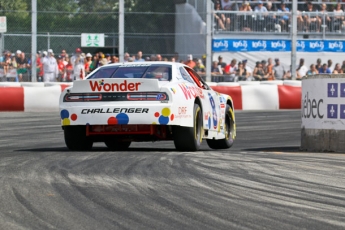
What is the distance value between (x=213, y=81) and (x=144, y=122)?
14.3 m

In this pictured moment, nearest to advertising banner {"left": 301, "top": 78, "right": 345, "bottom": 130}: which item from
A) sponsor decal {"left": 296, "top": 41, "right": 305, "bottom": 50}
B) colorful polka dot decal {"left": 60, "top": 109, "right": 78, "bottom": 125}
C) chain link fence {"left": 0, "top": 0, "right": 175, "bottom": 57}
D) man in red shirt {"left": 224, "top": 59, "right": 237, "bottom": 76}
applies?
colorful polka dot decal {"left": 60, "top": 109, "right": 78, "bottom": 125}

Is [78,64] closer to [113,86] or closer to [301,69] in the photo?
[301,69]

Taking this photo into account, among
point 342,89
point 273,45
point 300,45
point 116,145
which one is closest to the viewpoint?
point 342,89

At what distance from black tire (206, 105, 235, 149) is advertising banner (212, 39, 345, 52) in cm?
1170

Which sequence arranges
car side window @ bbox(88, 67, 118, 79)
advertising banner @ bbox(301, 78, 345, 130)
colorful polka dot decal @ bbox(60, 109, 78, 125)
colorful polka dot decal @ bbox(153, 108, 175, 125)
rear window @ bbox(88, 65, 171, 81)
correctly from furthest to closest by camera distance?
1. car side window @ bbox(88, 67, 118, 79)
2. rear window @ bbox(88, 65, 171, 81)
3. advertising banner @ bbox(301, 78, 345, 130)
4. colorful polka dot decal @ bbox(60, 109, 78, 125)
5. colorful polka dot decal @ bbox(153, 108, 175, 125)

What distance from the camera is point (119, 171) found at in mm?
8359

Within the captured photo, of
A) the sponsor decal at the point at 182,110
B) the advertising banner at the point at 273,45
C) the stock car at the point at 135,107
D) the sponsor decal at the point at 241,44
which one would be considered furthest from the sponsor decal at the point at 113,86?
the sponsor decal at the point at 241,44

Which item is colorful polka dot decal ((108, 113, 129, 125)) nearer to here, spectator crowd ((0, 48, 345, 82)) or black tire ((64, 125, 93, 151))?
black tire ((64, 125, 93, 151))

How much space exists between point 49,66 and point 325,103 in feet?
42.6

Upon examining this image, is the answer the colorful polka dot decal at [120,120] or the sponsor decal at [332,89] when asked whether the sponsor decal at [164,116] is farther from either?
the sponsor decal at [332,89]

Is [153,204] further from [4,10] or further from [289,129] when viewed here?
[4,10]

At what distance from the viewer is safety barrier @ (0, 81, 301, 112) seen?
22.1m

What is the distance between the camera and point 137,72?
38.1ft

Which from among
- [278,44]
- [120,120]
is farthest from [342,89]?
[278,44]
